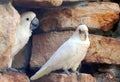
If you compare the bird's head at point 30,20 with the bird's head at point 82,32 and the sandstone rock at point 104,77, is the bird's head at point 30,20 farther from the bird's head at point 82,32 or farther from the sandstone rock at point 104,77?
the sandstone rock at point 104,77

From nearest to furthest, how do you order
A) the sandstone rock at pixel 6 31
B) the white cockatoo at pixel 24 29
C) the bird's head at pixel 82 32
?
the sandstone rock at pixel 6 31, the bird's head at pixel 82 32, the white cockatoo at pixel 24 29

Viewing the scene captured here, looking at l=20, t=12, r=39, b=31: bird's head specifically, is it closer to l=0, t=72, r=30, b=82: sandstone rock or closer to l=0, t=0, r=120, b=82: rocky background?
l=0, t=0, r=120, b=82: rocky background

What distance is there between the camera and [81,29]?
2.13 metres

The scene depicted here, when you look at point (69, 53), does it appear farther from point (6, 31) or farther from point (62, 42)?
point (6, 31)

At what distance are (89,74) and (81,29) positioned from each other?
0.22 meters

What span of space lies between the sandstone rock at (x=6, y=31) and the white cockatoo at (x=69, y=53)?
17 centimetres

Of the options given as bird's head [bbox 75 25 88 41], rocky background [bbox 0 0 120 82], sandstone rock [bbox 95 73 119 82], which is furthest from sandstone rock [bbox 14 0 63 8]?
sandstone rock [bbox 95 73 119 82]

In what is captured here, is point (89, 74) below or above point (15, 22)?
below

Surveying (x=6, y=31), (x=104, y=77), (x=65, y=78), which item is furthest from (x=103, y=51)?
(x=6, y=31)

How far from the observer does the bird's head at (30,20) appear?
226cm

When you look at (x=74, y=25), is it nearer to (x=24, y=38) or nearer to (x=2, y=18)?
(x=24, y=38)

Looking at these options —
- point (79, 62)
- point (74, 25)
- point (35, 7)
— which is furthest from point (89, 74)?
point (35, 7)

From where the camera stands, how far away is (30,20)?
2.27 metres

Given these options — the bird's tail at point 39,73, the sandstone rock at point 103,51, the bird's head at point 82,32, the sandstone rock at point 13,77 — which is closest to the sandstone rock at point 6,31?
the sandstone rock at point 13,77
